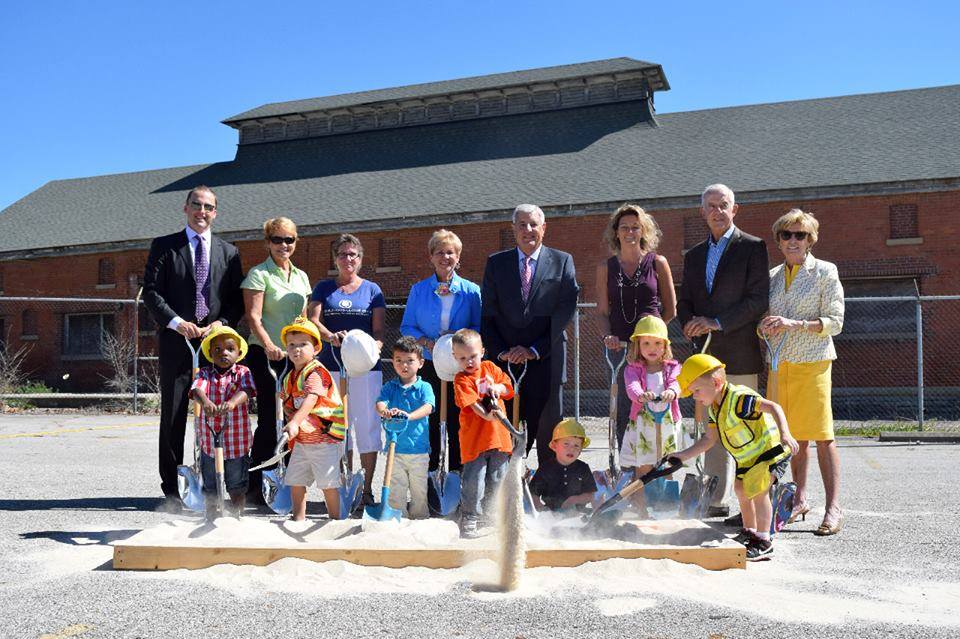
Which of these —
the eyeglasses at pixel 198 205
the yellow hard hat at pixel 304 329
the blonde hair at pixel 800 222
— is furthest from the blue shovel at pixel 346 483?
the blonde hair at pixel 800 222

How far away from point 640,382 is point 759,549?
1.35 meters

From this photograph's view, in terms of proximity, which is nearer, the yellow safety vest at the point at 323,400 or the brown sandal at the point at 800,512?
the yellow safety vest at the point at 323,400

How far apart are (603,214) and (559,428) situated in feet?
60.4

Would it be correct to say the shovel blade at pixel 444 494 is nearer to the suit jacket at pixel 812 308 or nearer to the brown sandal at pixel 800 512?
the brown sandal at pixel 800 512

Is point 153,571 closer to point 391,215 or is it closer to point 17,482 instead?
point 17,482

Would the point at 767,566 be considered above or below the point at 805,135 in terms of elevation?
below

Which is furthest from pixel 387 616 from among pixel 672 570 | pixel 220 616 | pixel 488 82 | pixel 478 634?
pixel 488 82

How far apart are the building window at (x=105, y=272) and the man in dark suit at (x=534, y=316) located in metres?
27.3

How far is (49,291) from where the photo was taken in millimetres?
31031

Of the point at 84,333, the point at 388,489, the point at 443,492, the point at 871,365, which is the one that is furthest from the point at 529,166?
the point at 388,489

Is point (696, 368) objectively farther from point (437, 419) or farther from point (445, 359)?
point (437, 419)

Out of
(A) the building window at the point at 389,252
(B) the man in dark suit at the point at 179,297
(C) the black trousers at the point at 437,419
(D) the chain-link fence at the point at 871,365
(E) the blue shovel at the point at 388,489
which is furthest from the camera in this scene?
(A) the building window at the point at 389,252

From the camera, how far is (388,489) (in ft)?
18.0

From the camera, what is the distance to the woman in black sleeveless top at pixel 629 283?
6.12 meters
